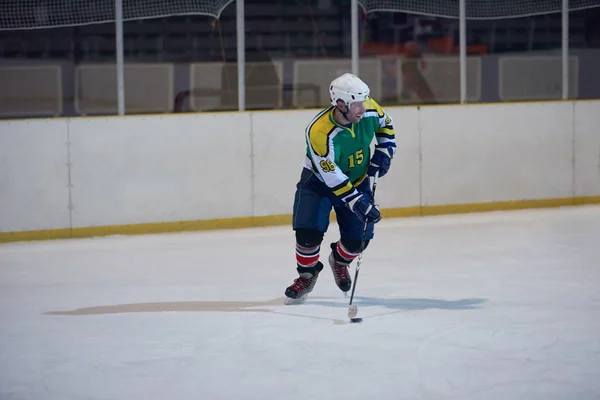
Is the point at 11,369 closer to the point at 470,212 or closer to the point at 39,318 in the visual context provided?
the point at 39,318

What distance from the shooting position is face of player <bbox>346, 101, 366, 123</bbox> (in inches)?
184

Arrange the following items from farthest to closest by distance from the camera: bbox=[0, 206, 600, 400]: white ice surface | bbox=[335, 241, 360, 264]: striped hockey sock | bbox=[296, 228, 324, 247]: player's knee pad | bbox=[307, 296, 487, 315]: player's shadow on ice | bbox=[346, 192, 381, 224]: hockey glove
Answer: bbox=[335, 241, 360, 264]: striped hockey sock
bbox=[296, 228, 324, 247]: player's knee pad
bbox=[307, 296, 487, 315]: player's shadow on ice
bbox=[346, 192, 381, 224]: hockey glove
bbox=[0, 206, 600, 400]: white ice surface

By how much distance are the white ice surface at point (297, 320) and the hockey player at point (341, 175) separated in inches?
8.5

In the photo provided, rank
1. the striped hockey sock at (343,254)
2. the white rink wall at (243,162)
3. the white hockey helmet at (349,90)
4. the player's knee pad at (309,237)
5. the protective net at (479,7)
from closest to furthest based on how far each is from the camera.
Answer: the white hockey helmet at (349,90), the player's knee pad at (309,237), the striped hockey sock at (343,254), the white rink wall at (243,162), the protective net at (479,7)

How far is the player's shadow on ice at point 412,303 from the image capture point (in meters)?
4.85

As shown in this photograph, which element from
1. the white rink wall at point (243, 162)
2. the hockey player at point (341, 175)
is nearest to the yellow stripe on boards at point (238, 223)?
the white rink wall at point (243, 162)

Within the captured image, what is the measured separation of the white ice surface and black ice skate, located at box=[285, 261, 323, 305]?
0.07 metres

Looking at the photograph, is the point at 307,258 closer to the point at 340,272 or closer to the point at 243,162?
the point at 340,272

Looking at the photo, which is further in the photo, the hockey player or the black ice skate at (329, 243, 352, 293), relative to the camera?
the black ice skate at (329, 243, 352, 293)

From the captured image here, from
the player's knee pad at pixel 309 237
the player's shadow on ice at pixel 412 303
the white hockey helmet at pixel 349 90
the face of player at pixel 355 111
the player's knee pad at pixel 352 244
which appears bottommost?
the player's shadow on ice at pixel 412 303

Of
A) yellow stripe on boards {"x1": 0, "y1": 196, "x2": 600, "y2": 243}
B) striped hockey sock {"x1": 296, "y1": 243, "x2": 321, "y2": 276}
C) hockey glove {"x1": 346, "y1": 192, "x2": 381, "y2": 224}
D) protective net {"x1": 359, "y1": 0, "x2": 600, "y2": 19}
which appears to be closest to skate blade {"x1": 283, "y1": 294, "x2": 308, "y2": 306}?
striped hockey sock {"x1": 296, "y1": 243, "x2": 321, "y2": 276}

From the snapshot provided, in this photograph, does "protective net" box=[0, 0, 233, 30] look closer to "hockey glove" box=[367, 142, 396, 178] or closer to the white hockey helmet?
"hockey glove" box=[367, 142, 396, 178]

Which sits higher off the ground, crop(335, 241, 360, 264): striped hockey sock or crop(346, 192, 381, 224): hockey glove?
crop(346, 192, 381, 224): hockey glove

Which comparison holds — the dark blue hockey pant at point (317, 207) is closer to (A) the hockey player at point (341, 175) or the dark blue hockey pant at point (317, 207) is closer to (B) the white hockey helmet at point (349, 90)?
(A) the hockey player at point (341, 175)
